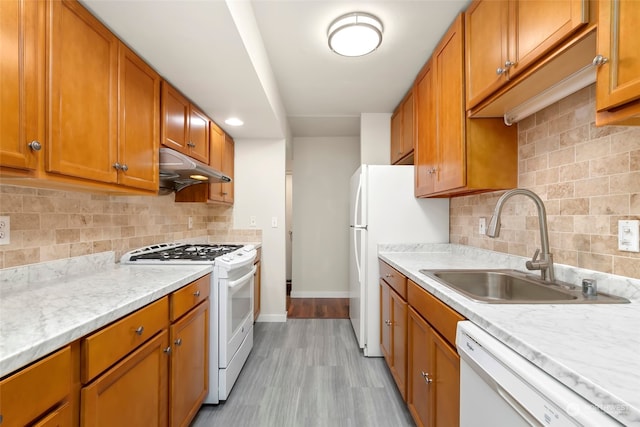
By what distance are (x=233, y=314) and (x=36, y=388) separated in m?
1.32

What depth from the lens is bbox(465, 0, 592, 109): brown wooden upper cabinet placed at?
3.20 feet

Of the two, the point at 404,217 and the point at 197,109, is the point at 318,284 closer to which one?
the point at 404,217

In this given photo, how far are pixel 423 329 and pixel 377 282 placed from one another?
1.03 metres

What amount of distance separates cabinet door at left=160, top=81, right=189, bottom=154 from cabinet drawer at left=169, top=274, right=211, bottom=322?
3.07ft

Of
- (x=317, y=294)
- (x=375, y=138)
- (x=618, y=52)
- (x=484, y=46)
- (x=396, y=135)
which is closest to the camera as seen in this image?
(x=618, y=52)

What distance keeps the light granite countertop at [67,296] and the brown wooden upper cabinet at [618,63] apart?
1599mm

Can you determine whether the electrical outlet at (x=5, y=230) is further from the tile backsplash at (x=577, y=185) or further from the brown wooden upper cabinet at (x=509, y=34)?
the tile backsplash at (x=577, y=185)

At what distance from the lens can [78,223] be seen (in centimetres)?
152

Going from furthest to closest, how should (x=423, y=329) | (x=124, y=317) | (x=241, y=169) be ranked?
(x=241, y=169) < (x=423, y=329) < (x=124, y=317)

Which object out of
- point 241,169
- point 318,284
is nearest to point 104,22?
point 241,169

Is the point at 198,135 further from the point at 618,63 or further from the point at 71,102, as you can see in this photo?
the point at 618,63

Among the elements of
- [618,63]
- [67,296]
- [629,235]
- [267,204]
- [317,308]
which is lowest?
[317,308]

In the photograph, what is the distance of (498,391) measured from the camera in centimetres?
73

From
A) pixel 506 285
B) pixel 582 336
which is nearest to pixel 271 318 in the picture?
pixel 506 285
